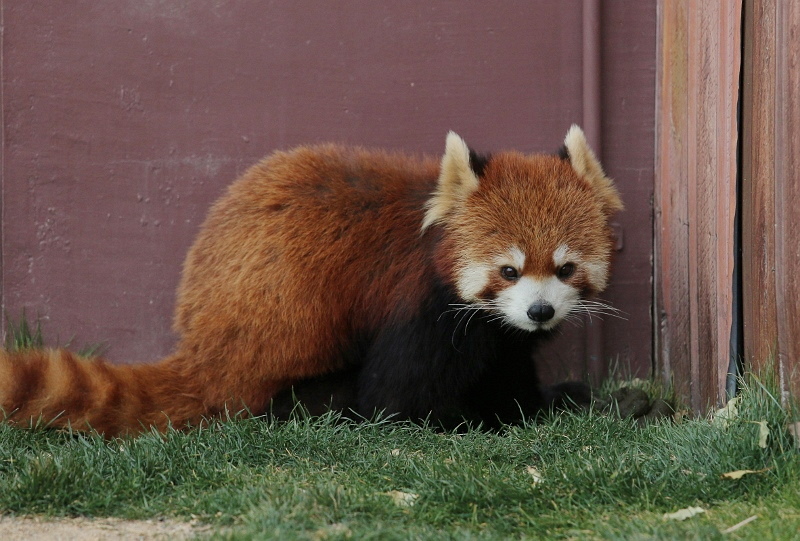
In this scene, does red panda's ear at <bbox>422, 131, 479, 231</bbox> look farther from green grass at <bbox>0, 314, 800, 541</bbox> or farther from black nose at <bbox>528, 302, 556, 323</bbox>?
green grass at <bbox>0, 314, 800, 541</bbox>

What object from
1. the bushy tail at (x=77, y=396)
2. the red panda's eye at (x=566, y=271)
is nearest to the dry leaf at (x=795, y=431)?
the red panda's eye at (x=566, y=271)

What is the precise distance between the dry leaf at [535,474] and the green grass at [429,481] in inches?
0.7

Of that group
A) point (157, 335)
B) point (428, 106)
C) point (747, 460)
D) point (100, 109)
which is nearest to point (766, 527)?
point (747, 460)

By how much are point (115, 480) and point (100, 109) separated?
2.59m

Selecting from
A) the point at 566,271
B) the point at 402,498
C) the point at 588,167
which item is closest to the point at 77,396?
the point at 402,498

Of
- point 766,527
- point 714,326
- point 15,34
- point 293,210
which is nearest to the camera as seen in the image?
point 766,527

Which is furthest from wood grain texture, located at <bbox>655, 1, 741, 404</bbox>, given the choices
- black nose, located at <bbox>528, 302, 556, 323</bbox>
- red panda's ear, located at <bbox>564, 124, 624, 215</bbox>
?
black nose, located at <bbox>528, 302, 556, 323</bbox>

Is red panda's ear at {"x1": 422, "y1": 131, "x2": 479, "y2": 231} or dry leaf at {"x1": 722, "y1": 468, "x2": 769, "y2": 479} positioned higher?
red panda's ear at {"x1": 422, "y1": 131, "x2": 479, "y2": 231}

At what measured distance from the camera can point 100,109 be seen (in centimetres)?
521

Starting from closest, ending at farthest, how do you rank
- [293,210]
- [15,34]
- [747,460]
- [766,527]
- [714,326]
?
[766,527]
[747,460]
[714,326]
[293,210]
[15,34]

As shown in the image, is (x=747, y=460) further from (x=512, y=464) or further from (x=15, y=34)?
(x=15, y=34)

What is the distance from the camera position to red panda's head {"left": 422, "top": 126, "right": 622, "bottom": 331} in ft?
14.0

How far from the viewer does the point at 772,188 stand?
350 cm

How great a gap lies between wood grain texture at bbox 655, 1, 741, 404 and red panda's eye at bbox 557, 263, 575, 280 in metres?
0.59
